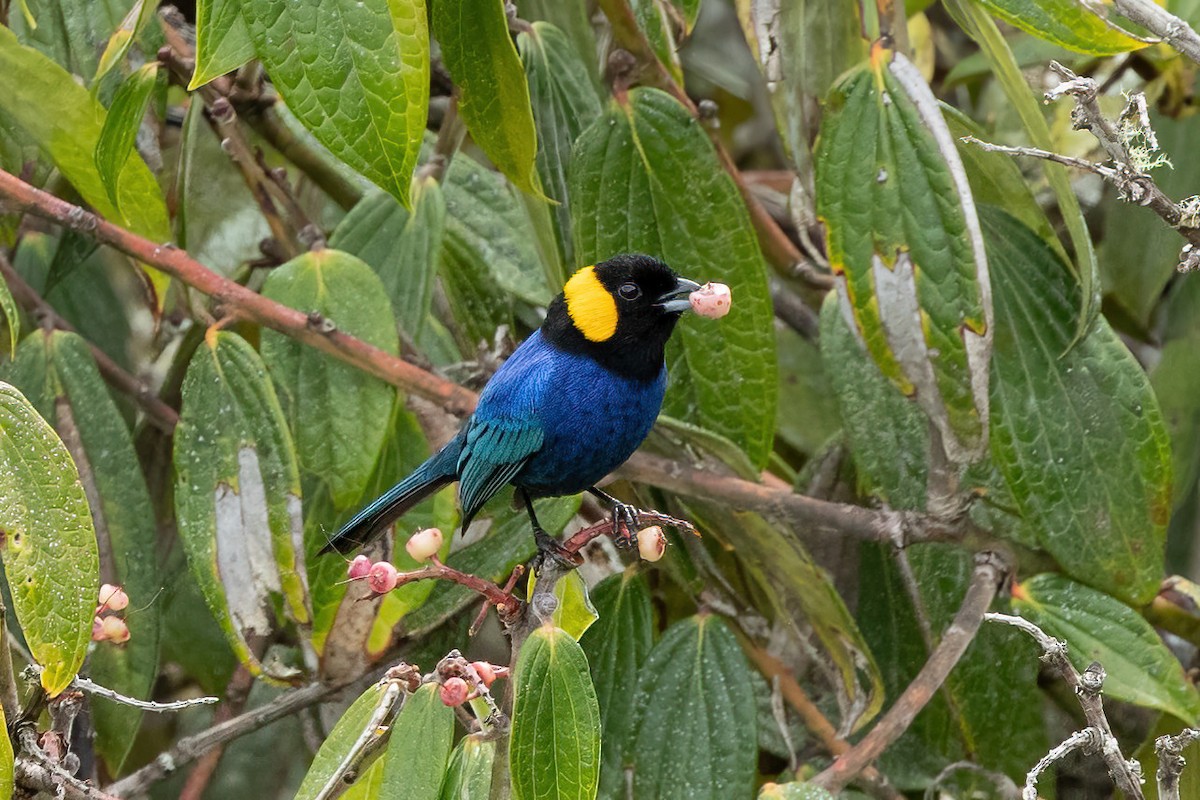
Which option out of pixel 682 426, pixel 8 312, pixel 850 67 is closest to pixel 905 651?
pixel 682 426

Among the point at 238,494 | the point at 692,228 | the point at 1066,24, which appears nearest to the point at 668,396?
the point at 692,228

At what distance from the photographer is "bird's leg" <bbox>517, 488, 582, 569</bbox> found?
1.95 meters

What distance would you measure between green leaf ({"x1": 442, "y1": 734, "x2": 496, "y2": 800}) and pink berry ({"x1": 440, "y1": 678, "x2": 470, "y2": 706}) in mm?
142

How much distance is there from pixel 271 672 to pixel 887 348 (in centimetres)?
113

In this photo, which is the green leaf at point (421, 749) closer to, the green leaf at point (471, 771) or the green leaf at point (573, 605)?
the green leaf at point (471, 771)

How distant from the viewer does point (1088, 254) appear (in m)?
2.12

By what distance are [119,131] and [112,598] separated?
0.71m

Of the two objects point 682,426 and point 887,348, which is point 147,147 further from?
point 887,348

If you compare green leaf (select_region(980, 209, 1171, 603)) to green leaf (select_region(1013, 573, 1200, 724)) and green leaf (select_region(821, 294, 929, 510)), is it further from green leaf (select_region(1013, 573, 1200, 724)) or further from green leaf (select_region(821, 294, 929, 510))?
green leaf (select_region(821, 294, 929, 510))

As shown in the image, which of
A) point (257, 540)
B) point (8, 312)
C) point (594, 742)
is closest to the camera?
point (594, 742)

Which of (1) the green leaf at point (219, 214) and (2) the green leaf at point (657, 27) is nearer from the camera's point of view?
(2) the green leaf at point (657, 27)

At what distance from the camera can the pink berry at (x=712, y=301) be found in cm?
227

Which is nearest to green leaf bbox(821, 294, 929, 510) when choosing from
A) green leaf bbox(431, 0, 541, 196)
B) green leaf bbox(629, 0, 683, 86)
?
green leaf bbox(629, 0, 683, 86)

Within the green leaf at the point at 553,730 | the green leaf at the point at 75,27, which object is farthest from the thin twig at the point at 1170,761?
the green leaf at the point at 75,27
